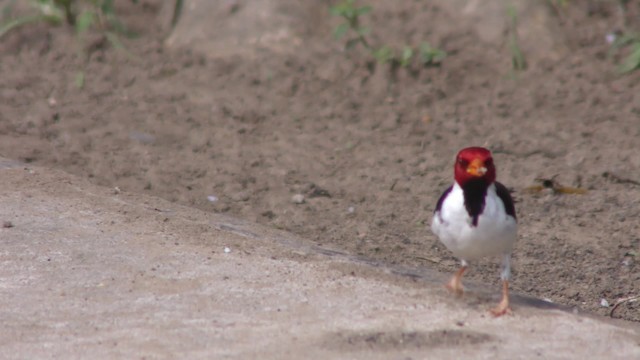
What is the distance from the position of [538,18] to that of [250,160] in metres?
2.72

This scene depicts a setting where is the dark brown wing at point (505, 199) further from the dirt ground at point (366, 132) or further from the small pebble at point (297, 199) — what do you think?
the small pebble at point (297, 199)

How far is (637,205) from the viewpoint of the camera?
20.0 ft

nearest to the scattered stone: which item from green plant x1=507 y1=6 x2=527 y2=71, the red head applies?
the red head

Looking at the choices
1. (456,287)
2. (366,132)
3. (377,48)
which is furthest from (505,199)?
(377,48)

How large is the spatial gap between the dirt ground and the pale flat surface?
797mm

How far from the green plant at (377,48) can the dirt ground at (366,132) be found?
0.27ft

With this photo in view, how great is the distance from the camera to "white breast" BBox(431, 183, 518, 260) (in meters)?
4.24

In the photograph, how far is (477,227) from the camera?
4.23m

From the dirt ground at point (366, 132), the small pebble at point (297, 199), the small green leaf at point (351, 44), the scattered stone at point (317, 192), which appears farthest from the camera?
the small green leaf at point (351, 44)

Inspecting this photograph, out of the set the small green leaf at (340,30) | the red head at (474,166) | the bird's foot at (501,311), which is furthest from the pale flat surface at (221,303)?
the small green leaf at (340,30)

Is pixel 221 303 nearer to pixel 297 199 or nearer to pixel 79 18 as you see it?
pixel 297 199

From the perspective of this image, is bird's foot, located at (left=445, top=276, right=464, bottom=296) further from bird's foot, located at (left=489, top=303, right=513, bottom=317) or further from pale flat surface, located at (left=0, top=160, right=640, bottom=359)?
bird's foot, located at (left=489, top=303, right=513, bottom=317)

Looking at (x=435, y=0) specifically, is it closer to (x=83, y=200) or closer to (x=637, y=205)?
(x=637, y=205)

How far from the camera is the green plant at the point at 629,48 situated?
7773mm
